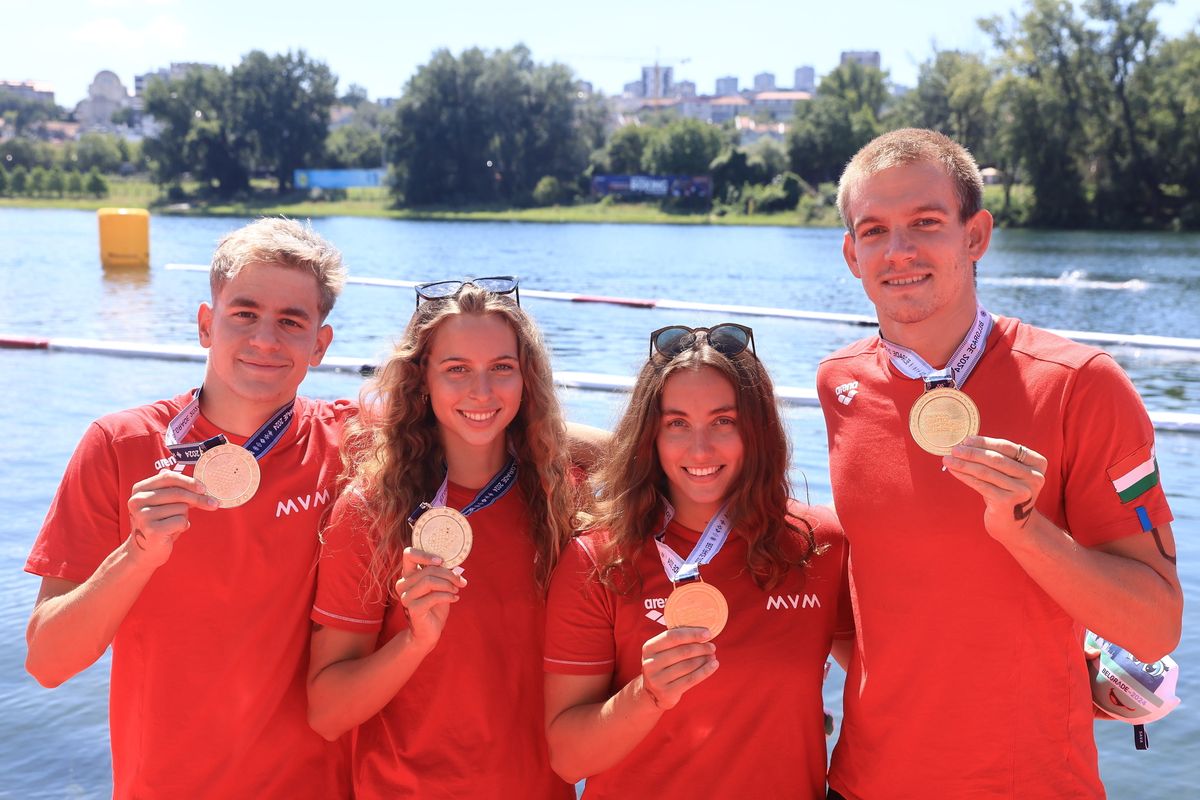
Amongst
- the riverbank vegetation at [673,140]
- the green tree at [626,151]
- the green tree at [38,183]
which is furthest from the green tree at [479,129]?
the green tree at [38,183]

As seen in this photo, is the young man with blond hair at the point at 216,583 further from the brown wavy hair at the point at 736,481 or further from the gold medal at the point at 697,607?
the gold medal at the point at 697,607

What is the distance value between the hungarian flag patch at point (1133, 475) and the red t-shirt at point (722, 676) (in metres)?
0.90

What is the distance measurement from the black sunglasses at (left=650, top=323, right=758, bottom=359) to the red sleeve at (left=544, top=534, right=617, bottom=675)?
2.36ft

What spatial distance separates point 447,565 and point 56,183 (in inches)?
4525

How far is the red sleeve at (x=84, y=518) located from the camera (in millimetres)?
3164

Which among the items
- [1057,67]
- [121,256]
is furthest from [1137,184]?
[121,256]

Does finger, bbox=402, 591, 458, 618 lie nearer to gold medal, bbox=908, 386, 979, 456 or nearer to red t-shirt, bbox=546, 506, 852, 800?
red t-shirt, bbox=546, 506, 852, 800

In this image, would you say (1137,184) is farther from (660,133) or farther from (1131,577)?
(1131,577)

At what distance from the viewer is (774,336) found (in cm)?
2200

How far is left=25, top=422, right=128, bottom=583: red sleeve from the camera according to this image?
3164mm

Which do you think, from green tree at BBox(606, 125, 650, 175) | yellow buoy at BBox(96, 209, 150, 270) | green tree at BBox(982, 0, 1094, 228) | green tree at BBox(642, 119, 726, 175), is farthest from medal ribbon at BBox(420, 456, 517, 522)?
green tree at BBox(606, 125, 650, 175)

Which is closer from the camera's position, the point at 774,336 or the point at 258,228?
the point at 258,228

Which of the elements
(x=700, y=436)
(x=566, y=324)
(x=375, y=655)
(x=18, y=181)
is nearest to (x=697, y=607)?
(x=700, y=436)

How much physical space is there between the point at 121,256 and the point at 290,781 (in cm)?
3455
